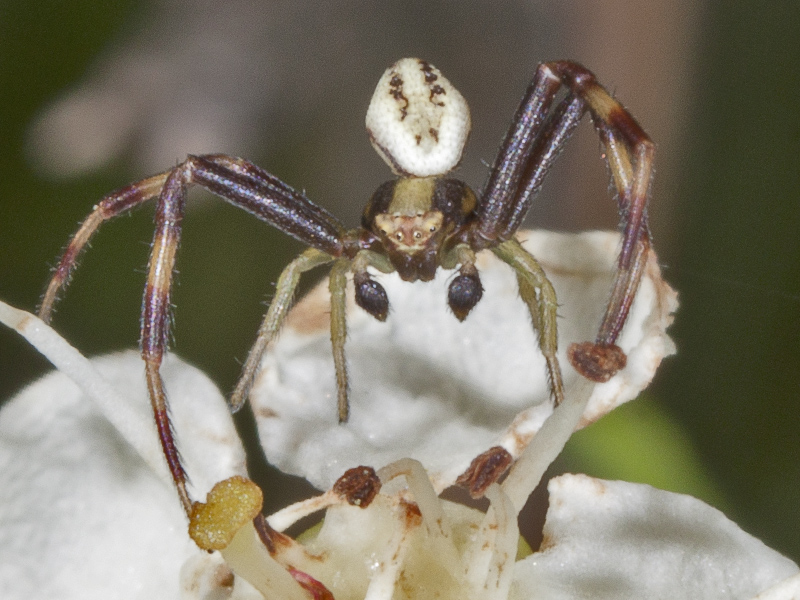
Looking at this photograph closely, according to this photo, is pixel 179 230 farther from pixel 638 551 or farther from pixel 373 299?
pixel 638 551

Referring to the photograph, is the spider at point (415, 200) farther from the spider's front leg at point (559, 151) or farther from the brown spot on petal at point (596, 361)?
the brown spot on petal at point (596, 361)

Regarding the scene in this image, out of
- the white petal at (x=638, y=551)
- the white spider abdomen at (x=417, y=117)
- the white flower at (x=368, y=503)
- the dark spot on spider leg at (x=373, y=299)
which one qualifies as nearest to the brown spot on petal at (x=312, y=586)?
the white flower at (x=368, y=503)

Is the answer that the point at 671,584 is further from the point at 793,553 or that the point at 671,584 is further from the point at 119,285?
the point at 119,285

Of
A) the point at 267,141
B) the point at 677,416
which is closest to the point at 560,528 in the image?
the point at 677,416

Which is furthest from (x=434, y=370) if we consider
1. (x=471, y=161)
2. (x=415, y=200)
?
(x=471, y=161)

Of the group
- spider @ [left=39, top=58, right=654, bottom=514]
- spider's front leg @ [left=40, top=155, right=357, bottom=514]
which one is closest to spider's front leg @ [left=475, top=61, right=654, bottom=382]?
spider @ [left=39, top=58, right=654, bottom=514]

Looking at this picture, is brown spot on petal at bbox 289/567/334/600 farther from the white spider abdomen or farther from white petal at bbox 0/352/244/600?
the white spider abdomen
